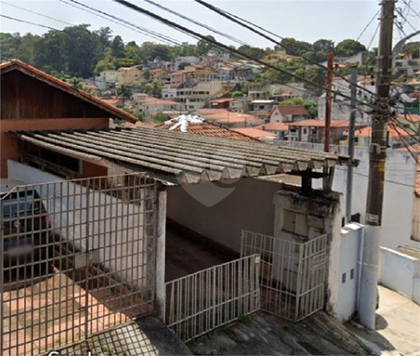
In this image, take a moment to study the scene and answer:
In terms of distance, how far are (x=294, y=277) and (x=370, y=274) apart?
1825mm

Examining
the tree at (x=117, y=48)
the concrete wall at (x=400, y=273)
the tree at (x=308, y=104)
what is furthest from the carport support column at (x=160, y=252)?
the tree at (x=308, y=104)

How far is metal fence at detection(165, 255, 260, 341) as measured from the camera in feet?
21.7

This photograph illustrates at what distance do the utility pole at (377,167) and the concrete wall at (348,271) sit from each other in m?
0.15

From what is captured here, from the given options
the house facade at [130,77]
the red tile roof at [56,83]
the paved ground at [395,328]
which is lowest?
the paved ground at [395,328]

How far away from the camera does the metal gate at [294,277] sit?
779 cm

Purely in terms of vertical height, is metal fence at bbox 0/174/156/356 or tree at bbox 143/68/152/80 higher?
tree at bbox 143/68/152/80

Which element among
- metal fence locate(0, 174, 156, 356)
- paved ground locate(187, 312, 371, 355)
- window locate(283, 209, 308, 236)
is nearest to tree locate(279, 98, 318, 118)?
window locate(283, 209, 308, 236)

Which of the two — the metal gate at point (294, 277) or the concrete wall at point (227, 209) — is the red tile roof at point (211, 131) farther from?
the metal gate at point (294, 277)

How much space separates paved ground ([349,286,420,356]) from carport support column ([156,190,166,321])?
13.2 ft

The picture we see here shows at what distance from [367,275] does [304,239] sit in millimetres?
1742

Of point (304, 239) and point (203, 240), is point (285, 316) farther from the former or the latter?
point (203, 240)

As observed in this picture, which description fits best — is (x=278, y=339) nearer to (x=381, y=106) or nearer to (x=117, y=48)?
(x=381, y=106)

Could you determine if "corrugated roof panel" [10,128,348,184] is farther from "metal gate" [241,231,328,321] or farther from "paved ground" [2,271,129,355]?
"paved ground" [2,271,129,355]

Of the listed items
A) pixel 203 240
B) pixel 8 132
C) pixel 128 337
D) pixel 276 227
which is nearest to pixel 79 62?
pixel 8 132
